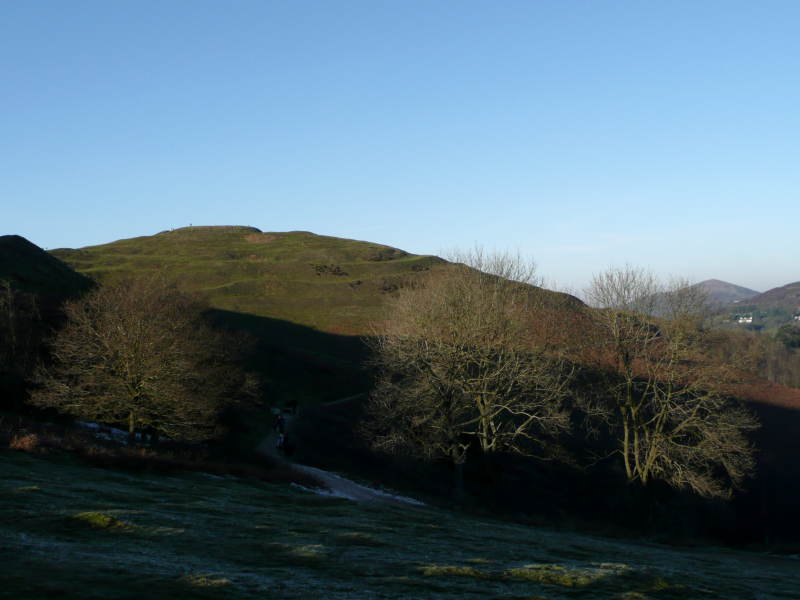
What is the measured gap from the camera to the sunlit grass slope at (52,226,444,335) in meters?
120

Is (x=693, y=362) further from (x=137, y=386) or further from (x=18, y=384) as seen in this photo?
(x=18, y=384)

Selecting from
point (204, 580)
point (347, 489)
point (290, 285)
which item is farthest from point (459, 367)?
point (290, 285)

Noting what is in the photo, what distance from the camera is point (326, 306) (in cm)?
12194

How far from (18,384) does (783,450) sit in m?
64.9

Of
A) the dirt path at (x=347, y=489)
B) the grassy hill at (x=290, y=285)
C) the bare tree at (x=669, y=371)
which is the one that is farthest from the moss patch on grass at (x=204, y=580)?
the grassy hill at (x=290, y=285)

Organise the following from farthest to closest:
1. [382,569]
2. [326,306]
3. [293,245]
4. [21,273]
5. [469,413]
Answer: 1. [293,245]
2. [326,306]
3. [21,273]
4. [469,413]
5. [382,569]

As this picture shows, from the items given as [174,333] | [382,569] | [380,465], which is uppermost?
[174,333]

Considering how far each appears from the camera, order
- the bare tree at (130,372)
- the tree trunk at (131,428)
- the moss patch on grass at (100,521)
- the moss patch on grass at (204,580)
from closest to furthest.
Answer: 1. the moss patch on grass at (204,580)
2. the moss patch on grass at (100,521)
3. the tree trunk at (131,428)
4. the bare tree at (130,372)

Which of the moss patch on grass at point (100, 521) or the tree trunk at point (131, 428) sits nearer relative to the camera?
the moss patch on grass at point (100, 521)

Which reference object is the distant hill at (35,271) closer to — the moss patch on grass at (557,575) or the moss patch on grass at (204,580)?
the moss patch on grass at (204,580)

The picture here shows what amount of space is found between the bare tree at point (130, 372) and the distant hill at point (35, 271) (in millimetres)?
35812

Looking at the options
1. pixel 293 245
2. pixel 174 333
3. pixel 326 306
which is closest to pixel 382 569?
pixel 174 333

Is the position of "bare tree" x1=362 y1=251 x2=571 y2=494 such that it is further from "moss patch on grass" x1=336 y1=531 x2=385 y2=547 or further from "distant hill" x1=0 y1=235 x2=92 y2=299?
"distant hill" x1=0 y1=235 x2=92 y2=299

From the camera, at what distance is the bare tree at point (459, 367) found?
1454 inches
